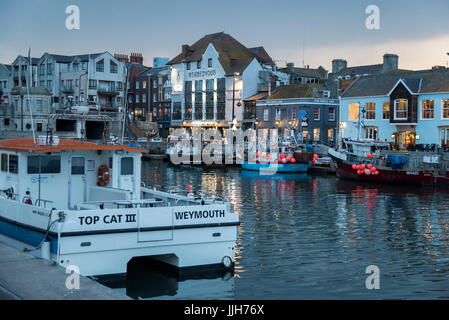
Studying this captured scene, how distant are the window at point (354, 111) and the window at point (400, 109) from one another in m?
A: 5.30

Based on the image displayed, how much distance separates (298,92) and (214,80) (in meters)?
16.7

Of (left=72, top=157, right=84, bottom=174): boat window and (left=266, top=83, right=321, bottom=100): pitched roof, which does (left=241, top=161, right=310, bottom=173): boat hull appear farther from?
(left=72, top=157, right=84, bottom=174): boat window

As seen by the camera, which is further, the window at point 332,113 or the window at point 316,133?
the window at point 332,113

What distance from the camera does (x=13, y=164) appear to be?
59.7ft

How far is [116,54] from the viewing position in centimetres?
11125

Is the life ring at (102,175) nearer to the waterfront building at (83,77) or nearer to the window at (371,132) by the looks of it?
the window at (371,132)

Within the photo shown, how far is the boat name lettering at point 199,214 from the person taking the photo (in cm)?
1540

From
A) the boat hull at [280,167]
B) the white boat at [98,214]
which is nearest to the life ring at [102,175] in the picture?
the white boat at [98,214]

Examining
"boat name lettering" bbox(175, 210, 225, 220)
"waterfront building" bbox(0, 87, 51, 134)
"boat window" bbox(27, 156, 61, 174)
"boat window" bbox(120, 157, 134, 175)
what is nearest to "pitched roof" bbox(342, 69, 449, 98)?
"waterfront building" bbox(0, 87, 51, 134)

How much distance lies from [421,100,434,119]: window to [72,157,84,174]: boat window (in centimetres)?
4665

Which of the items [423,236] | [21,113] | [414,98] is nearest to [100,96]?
[21,113]

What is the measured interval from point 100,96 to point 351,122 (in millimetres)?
42555

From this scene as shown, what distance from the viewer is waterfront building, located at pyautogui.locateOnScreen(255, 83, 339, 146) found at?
238 ft
